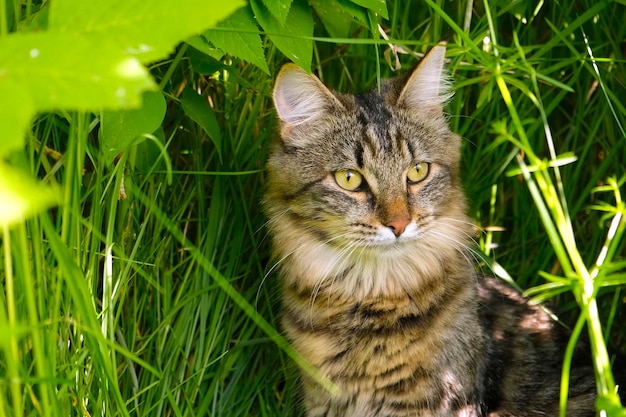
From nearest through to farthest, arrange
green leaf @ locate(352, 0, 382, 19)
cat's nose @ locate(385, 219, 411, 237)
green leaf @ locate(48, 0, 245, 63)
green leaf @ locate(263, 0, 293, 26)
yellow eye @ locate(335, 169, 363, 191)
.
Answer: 1. green leaf @ locate(48, 0, 245, 63)
2. green leaf @ locate(263, 0, 293, 26)
3. green leaf @ locate(352, 0, 382, 19)
4. cat's nose @ locate(385, 219, 411, 237)
5. yellow eye @ locate(335, 169, 363, 191)

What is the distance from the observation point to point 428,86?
2.35 metres

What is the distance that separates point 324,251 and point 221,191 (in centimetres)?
53

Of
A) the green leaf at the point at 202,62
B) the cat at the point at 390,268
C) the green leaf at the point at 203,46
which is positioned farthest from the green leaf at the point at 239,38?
the green leaf at the point at 202,62

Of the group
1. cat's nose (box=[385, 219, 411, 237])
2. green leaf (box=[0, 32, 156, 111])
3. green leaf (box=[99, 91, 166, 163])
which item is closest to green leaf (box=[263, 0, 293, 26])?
green leaf (box=[99, 91, 166, 163])

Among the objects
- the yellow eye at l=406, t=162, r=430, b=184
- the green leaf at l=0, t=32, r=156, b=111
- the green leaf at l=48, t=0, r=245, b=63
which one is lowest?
the yellow eye at l=406, t=162, r=430, b=184

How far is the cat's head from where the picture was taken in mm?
2156

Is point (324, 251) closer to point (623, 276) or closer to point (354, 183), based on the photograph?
point (354, 183)

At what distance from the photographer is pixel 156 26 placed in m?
1.16

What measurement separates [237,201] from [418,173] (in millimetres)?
742

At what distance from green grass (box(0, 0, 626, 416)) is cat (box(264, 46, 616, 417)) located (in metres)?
0.16

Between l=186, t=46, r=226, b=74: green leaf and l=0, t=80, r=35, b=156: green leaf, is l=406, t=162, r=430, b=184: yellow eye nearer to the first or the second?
l=186, t=46, r=226, b=74: green leaf

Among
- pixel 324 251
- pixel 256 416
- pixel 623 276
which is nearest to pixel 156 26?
pixel 623 276

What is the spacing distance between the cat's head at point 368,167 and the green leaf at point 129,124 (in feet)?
1.35

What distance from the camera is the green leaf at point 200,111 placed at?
2293 millimetres
